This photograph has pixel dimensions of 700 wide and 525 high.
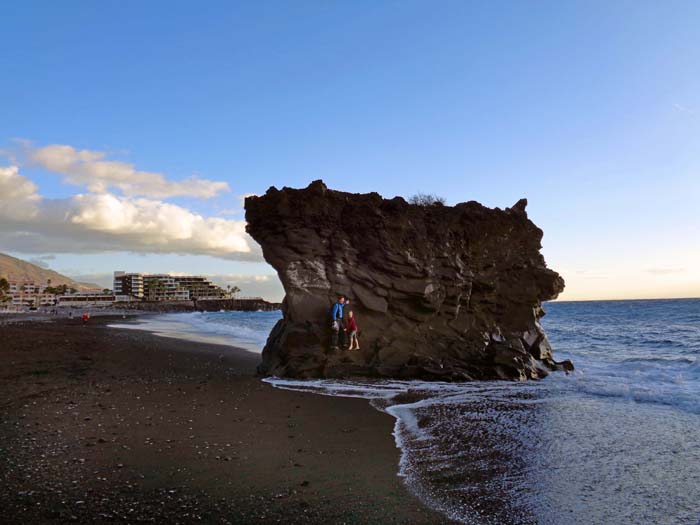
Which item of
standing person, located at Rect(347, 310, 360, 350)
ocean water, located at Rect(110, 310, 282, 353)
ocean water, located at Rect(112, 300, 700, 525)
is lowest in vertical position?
ocean water, located at Rect(110, 310, 282, 353)

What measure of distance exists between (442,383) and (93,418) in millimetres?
10485

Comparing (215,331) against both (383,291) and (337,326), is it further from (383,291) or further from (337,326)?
(337,326)

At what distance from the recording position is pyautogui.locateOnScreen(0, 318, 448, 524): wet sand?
5590 mm

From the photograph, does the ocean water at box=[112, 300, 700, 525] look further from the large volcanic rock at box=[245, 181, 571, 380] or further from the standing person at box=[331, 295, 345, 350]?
the standing person at box=[331, 295, 345, 350]

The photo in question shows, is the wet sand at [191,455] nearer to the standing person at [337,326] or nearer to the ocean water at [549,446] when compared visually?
the ocean water at [549,446]

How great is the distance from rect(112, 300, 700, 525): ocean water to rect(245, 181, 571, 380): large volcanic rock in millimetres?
1400

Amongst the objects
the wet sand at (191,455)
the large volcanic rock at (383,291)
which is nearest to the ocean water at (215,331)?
the large volcanic rock at (383,291)

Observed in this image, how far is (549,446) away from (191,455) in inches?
246

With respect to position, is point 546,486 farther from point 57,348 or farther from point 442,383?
point 57,348

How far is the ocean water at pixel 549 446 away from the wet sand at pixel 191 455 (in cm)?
68

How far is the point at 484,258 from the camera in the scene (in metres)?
20.9

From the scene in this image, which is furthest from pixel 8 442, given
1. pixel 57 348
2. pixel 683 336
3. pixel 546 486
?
pixel 683 336

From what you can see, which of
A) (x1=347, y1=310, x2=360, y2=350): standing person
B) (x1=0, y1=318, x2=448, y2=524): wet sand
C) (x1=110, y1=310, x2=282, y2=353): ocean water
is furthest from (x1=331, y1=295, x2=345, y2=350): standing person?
(x1=110, y1=310, x2=282, y2=353): ocean water

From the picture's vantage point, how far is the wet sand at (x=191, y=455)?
18.3 feet
